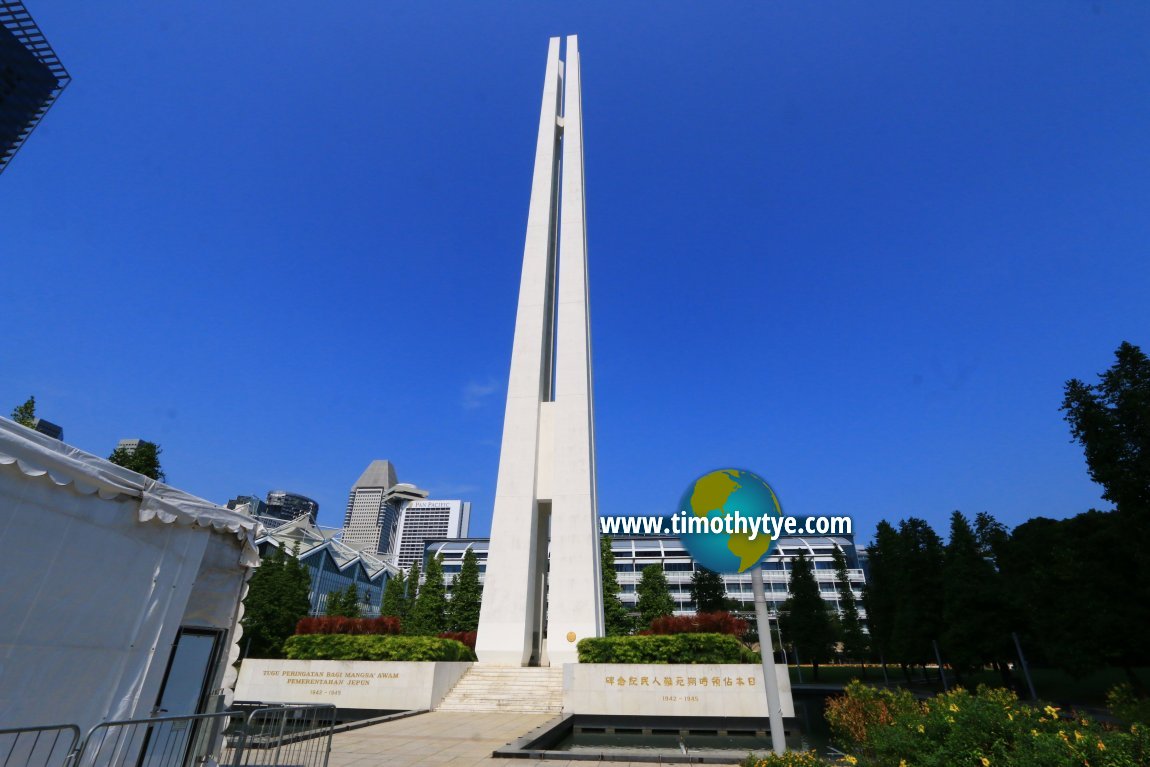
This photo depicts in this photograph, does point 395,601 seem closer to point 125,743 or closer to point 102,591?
point 125,743

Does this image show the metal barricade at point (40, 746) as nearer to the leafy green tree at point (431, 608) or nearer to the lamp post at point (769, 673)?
the lamp post at point (769, 673)

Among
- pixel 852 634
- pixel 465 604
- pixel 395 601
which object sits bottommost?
pixel 852 634

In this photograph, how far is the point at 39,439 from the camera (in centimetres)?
476

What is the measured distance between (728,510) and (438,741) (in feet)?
28.2

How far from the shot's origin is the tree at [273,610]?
1436 inches

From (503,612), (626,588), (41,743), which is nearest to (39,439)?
(41,743)

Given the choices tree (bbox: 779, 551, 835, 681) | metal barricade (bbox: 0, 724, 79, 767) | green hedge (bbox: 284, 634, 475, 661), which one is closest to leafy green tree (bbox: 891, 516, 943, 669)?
tree (bbox: 779, 551, 835, 681)

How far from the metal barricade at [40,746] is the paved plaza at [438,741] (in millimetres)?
4164

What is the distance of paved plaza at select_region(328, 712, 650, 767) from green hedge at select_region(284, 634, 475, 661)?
6.56 ft

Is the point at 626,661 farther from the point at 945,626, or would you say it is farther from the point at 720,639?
the point at 945,626

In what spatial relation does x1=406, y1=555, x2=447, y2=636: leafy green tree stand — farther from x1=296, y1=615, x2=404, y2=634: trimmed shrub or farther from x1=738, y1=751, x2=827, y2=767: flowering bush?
x1=738, y1=751, x2=827, y2=767: flowering bush

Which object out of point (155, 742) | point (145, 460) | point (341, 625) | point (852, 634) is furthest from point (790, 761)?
point (852, 634)

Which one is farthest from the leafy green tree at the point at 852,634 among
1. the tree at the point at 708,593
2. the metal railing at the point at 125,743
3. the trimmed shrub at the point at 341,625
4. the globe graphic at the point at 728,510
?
the metal railing at the point at 125,743

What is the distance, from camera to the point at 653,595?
3809 centimetres
